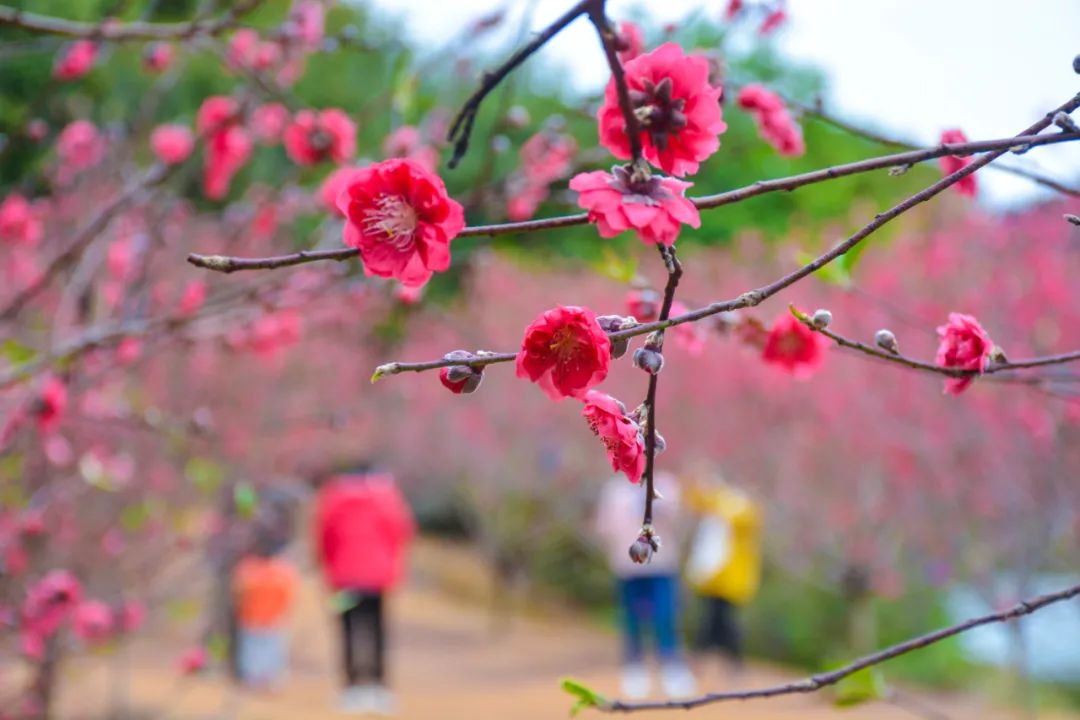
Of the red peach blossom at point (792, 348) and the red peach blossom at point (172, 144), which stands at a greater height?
the red peach blossom at point (172, 144)

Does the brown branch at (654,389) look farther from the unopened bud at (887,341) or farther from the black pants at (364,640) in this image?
the black pants at (364,640)

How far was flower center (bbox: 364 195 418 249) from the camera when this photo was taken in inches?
32.5

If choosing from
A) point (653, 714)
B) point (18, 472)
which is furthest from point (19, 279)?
point (653, 714)

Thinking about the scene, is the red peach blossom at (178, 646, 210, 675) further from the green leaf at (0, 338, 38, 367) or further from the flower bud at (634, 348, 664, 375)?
the flower bud at (634, 348, 664, 375)

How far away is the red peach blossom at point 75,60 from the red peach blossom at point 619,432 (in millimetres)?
2094

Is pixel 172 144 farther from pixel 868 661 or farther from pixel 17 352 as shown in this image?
pixel 868 661

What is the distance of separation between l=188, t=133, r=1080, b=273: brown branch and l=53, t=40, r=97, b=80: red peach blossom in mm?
2014

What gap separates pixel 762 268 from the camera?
8.76m

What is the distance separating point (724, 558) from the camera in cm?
678

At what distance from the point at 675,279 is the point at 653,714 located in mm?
5745

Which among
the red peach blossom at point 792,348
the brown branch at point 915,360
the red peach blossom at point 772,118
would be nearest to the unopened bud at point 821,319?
the brown branch at point 915,360

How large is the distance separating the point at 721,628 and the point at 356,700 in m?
2.38

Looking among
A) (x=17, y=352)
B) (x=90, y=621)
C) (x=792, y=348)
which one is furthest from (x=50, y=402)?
(x=792, y=348)

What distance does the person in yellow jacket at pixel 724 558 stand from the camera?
682cm
